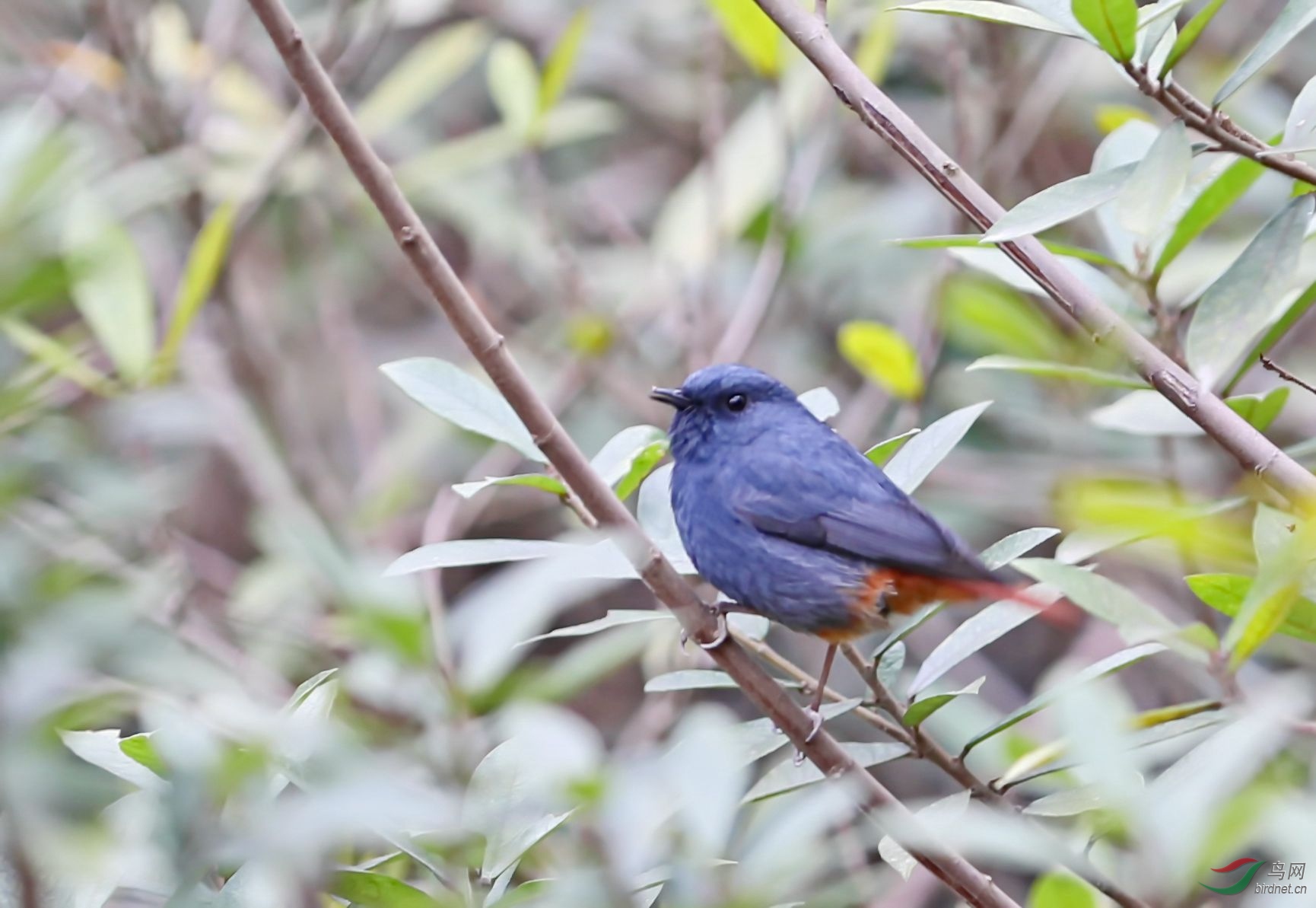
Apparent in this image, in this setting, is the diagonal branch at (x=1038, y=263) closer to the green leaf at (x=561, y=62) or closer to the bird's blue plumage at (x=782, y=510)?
the bird's blue plumage at (x=782, y=510)

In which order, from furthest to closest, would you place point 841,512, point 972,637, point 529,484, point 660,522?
point 841,512, point 660,522, point 972,637, point 529,484

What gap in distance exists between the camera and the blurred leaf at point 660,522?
214 cm

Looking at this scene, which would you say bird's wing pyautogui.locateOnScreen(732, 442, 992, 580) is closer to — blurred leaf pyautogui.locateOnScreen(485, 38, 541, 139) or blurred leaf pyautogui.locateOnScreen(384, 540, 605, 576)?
blurred leaf pyautogui.locateOnScreen(384, 540, 605, 576)

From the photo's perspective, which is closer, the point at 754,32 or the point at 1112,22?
the point at 1112,22

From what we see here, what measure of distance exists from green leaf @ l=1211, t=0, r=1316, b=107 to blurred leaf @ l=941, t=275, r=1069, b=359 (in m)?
1.13

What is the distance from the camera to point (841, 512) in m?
2.48

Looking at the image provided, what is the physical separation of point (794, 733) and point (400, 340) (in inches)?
135

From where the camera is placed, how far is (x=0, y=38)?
4.75 metres

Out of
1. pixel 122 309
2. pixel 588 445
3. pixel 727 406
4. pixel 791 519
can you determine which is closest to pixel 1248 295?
pixel 791 519

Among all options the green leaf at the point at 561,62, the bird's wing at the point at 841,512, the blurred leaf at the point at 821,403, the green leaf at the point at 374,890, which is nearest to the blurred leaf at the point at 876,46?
the green leaf at the point at 561,62

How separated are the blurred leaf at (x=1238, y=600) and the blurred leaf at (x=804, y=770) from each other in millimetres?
448

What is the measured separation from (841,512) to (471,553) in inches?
37.2


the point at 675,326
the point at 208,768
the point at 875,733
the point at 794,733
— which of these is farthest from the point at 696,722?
the point at 875,733

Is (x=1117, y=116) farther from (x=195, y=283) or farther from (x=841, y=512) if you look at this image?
(x=195, y=283)
